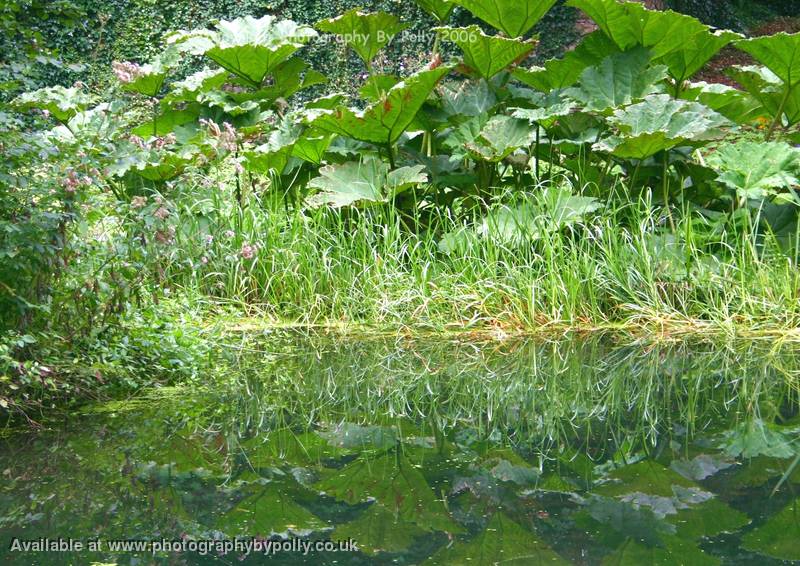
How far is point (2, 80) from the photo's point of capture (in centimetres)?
306

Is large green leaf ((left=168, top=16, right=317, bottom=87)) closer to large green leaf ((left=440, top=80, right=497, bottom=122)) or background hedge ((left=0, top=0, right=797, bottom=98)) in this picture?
large green leaf ((left=440, top=80, right=497, bottom=122))

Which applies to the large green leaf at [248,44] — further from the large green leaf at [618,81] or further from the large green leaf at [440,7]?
the large green leaf at [618,81]

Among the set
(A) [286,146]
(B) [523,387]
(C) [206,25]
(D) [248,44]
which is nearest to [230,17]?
(C) [206,25]

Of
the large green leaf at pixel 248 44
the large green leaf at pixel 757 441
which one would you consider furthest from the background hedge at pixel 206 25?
the large green leaf at pixel 757 441

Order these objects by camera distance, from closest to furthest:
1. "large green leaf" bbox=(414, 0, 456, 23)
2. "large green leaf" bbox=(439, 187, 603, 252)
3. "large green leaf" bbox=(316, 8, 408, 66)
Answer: "large green leaf" bbox=(439, 187, 603, 252)
"large green leaf" bbox=(414, 0, 456, 23)
"large green leaf" bbox=(316, 8, 408, 66)

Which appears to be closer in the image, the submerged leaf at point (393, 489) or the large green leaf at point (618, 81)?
the submerged leaf at point (393, 489)

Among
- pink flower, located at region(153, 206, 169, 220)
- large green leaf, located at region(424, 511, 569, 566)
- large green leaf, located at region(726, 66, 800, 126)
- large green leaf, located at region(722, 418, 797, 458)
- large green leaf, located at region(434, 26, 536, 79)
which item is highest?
large green leaf, located at region(434, 26, 536, 79)

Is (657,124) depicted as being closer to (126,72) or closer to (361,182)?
(361,182)

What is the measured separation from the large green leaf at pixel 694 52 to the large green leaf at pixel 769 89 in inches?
7.0

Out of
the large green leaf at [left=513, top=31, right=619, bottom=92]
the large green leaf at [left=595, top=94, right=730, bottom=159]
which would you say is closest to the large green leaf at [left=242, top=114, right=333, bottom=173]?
the large green leaf at [left=513, top=31, right=619, bottom=92]

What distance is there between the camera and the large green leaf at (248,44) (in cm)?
588

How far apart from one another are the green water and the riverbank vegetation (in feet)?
2.11

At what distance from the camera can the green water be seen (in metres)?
1.95

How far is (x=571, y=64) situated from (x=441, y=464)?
144 inches
